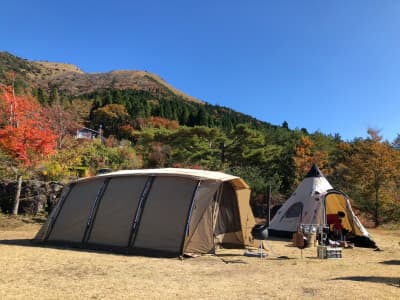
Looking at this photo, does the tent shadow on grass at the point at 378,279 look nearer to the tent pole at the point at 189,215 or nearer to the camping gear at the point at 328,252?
the camping gear at the point at 328,252

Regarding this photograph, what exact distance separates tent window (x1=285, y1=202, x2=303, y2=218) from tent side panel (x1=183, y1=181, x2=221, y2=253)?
511 centimetres

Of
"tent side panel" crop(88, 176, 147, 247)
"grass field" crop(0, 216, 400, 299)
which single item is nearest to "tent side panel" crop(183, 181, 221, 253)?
"grass field" crop(0, 216, 400, 299)

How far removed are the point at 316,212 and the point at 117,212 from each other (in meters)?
6.71

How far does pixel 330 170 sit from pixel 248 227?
62.0 feet

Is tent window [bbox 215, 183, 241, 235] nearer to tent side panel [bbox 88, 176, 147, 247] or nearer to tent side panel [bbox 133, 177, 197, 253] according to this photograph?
tent side panel [bbox 133, 177, 197, 253]

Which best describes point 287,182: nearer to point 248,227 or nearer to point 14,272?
point 248,227

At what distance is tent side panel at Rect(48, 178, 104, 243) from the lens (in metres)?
9.42

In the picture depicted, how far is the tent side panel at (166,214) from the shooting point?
27.6 feet

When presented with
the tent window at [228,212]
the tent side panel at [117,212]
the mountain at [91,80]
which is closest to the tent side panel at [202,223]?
the tent window at [228,212]

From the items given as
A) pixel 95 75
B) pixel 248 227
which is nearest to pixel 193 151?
pixel 248 227

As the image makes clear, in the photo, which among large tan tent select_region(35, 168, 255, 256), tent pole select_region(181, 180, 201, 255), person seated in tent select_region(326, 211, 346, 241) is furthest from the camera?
person seated in tent select_region(326, 211, 346, 241)

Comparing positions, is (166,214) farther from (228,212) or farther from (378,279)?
(378,279)

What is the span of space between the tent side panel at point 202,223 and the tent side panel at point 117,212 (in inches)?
57.7

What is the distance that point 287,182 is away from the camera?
27.9 metres
